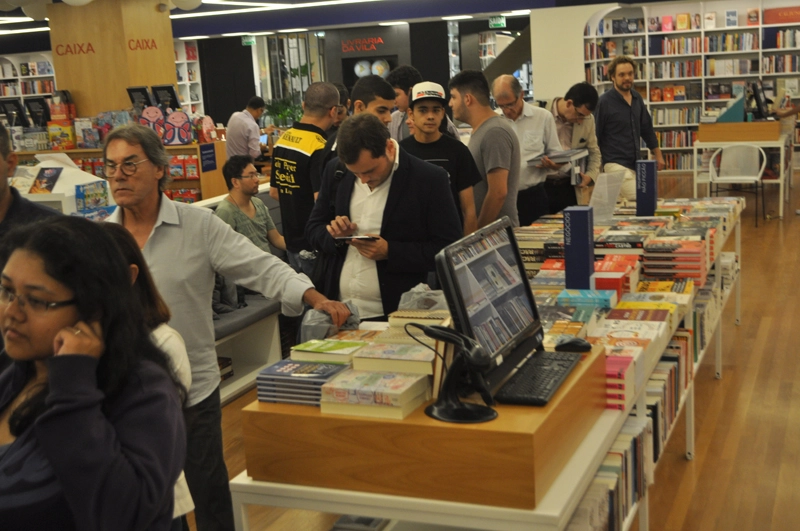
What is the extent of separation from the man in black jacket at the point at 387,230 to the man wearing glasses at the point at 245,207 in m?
2.16

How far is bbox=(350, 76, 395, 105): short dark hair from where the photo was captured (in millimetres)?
4773

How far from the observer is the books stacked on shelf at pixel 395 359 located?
207 cm

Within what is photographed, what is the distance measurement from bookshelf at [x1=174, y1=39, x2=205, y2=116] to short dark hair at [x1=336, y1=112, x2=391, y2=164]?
609 inches

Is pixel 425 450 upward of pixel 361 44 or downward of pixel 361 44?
downward

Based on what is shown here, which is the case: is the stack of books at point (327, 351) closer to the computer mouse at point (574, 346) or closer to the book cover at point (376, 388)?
the book cover at point (376, 388)

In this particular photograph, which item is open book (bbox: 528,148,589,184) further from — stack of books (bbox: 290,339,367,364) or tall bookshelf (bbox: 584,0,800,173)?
tall bookshelf (bbox: 584,0,800,173)

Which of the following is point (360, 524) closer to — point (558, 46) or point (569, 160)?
point (569, 160)

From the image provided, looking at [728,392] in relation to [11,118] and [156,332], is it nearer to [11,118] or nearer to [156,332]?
[156,332]

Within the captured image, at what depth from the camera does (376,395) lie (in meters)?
1.94

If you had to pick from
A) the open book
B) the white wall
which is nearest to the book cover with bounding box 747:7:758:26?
the white wall

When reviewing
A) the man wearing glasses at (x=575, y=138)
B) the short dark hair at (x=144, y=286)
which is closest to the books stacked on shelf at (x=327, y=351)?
the short dark hair at (x=144, y=286)

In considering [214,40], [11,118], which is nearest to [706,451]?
[11,118]

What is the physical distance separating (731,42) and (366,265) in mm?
12619

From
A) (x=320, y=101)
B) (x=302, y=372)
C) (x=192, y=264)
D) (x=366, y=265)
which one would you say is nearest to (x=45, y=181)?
(x=320, y=101)
